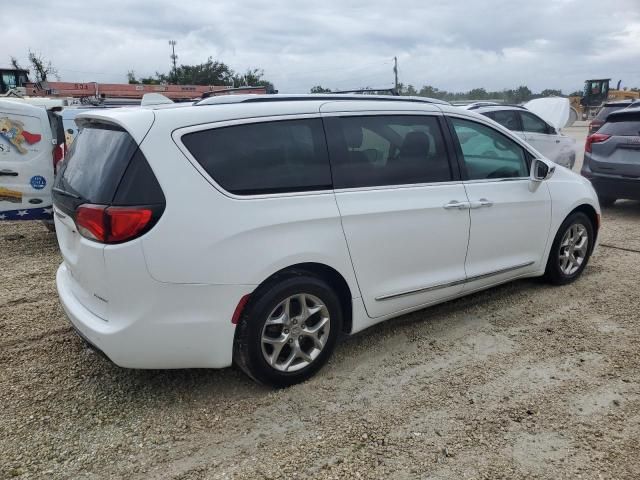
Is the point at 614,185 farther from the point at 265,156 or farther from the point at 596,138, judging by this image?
the point at 265,156

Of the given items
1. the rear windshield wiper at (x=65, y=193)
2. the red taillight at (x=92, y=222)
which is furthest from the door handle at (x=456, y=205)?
the rear windshield wiper at (x=65, y=193)

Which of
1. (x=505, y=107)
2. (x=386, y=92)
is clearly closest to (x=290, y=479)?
(x=386, y=92)

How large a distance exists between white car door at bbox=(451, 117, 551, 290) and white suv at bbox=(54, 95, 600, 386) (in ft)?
0.07

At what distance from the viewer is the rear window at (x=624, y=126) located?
7734 millimetres

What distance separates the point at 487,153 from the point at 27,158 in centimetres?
522

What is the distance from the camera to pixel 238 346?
3.06m

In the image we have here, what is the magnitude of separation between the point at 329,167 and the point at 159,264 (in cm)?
121

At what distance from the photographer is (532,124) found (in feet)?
36.0

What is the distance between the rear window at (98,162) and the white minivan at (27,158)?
339cm

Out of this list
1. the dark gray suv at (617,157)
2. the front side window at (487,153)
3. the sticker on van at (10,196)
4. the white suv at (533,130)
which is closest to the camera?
the front side window at (487,153)

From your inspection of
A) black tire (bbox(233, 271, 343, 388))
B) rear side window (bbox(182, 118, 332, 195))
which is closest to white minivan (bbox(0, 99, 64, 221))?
rear side window (bbox(182, 118, 332, 195))

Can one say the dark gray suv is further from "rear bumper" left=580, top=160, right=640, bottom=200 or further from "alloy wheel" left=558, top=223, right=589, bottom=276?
"alloy wheel" left=558, top=223, right=589, bottom=276

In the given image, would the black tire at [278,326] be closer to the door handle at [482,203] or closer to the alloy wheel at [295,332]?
the alloy wheel at [295,332]

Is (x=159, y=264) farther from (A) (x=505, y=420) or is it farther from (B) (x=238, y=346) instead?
(A) (x=505, y=420)
